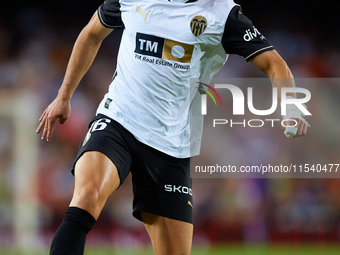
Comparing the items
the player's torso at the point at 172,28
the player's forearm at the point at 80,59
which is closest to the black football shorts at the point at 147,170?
the player's forearm at the point at 80,59

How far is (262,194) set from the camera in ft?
21.3

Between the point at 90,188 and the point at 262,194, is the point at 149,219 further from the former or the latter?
the point at 262,194

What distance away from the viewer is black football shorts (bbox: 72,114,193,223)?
7.40 ft

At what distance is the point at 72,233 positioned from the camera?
6.03ft

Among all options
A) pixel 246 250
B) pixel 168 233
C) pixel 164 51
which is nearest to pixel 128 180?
pixel 246 250

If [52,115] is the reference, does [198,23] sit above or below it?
above

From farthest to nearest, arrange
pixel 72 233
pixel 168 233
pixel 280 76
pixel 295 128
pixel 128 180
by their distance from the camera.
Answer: pixel 128 180
pixel 168 233
pixel 280 76
pixel 295 128
pixel 72 233

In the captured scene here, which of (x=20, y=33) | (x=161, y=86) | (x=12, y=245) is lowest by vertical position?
(x=12, y=245)

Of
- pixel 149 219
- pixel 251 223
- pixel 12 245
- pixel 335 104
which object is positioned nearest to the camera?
pixel 149 219

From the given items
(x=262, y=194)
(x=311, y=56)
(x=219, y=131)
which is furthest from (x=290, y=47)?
(x=262, y=194)

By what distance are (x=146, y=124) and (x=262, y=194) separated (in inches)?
174

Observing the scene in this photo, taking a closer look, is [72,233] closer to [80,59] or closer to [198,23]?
[80,59]

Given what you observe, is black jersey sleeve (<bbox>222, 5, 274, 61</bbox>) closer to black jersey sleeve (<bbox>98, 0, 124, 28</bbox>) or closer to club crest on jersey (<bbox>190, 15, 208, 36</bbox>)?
club crest on jersey (<bbox>190, 15, 208, 36</bbox>)

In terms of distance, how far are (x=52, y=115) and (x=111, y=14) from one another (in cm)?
70
